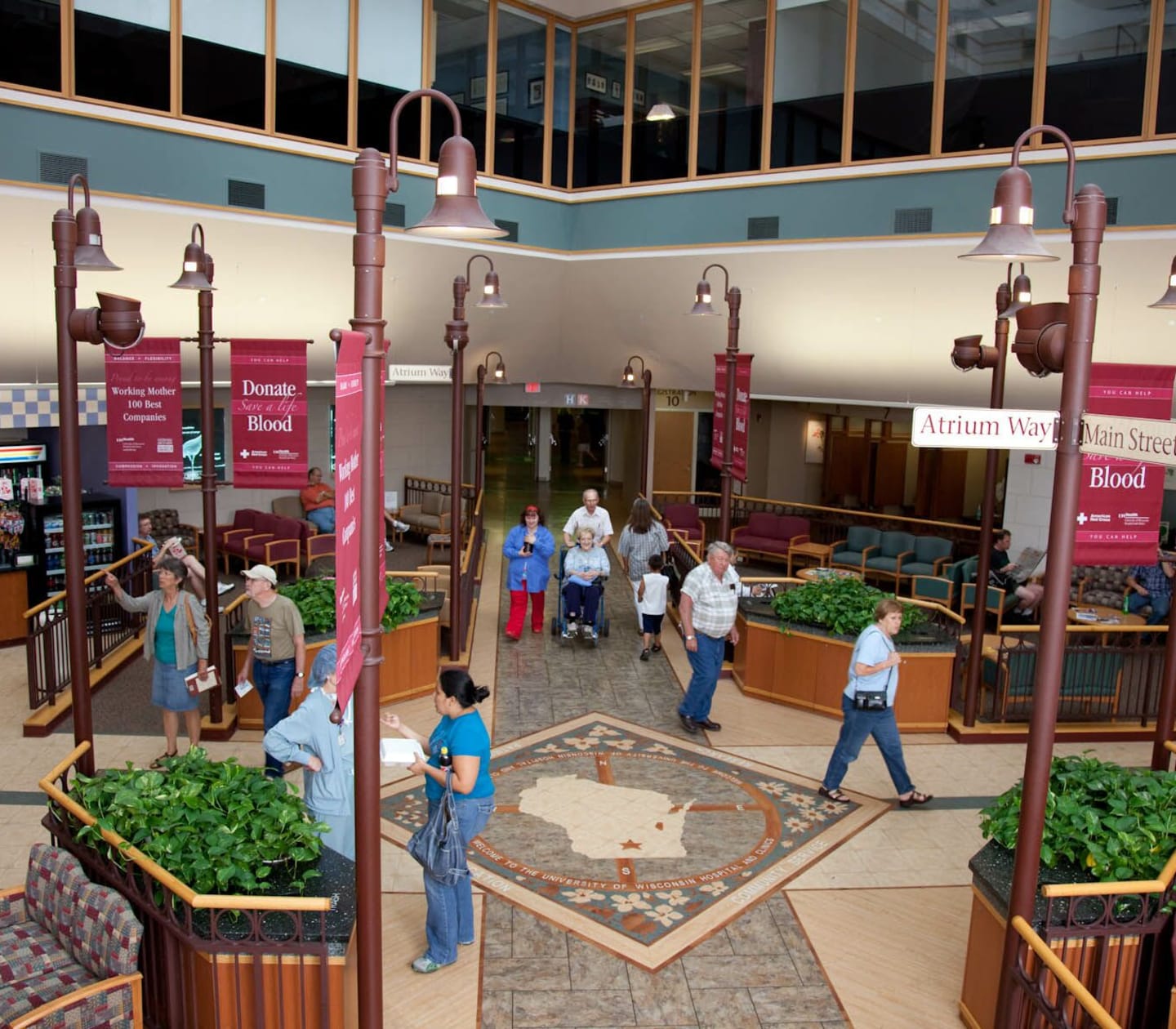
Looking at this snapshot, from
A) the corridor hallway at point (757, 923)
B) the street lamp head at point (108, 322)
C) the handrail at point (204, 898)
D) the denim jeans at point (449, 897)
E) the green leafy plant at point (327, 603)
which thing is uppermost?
the street lamp head at point (108, 322)

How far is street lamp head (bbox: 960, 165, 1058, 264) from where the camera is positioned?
15.9 ft

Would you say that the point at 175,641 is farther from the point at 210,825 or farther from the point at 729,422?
the point at 729,422

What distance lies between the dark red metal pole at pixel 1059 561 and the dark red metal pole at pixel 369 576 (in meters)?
2.68

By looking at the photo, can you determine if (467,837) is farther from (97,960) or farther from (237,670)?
(237,670)

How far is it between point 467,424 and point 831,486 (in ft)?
27.3

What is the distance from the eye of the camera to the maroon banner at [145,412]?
864 cm

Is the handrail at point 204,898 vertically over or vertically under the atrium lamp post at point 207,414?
under

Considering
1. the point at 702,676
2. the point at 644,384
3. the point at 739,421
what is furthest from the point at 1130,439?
the point at 644,384

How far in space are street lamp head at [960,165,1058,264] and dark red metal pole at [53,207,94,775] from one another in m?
4.71

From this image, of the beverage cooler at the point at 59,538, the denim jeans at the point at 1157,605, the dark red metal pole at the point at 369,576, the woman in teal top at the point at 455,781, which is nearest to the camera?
the dark red metal pole at the point at 369,576

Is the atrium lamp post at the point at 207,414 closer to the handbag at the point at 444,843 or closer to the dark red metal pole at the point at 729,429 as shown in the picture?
the handbag at the point at 444,843

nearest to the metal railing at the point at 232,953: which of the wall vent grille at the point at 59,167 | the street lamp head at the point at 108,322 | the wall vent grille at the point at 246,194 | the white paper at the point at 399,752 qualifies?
the white paper at the point at 399,752

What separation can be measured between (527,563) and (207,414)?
4128 mm

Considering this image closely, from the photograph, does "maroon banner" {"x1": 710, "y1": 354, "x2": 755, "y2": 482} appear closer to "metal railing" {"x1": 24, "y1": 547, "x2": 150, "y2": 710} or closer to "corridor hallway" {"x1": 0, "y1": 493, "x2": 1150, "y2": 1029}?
"corridor hallway" {"x1": 0, "y1": 493, "x2": 1150, "y2": 1029}
